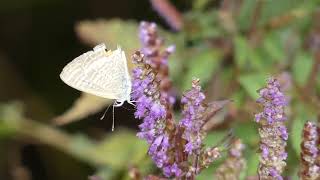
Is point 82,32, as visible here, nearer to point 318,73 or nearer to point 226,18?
point 226,18

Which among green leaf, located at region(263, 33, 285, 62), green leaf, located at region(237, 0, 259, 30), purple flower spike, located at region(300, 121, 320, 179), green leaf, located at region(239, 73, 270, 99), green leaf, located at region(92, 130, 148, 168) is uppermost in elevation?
green leaf, located at region(237, 0, 259, 30)

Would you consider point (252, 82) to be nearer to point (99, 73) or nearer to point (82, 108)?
point (82, 108)

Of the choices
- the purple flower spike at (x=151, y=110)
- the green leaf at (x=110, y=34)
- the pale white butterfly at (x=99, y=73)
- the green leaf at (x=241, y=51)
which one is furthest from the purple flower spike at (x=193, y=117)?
the green leaf at (x=110, y=34)

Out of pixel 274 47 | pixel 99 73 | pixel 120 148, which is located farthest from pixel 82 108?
pixel 274 47

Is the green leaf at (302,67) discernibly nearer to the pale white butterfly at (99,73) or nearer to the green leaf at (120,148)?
the green leaf at (120,148)

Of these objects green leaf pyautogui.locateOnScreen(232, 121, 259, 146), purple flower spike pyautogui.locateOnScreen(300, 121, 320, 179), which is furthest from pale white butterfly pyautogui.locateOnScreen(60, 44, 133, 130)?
green leaf pyautogui.locateOnScreen(232, 121, 259, 146)

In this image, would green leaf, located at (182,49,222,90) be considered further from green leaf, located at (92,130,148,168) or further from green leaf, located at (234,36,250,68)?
green leaf, located at (92,130,148,168)

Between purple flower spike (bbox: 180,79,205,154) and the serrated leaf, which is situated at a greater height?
the serrated leaf

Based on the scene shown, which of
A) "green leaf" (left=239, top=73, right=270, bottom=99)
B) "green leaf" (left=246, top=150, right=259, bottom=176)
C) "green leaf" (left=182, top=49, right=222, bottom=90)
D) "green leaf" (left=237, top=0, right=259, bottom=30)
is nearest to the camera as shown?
"green leaf" (left=246, top=150, right=259, bottom=176)
